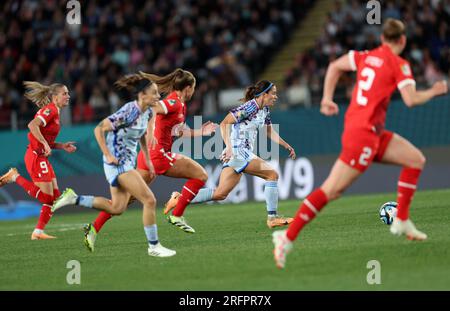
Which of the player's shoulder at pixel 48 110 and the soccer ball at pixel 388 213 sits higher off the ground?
the player's shoulder at pixel 48 110

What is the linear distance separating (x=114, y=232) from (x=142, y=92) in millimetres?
4862

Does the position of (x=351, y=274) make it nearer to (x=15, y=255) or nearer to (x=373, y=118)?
(x=373, y=118)

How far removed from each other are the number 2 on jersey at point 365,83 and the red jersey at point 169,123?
12.5 ft

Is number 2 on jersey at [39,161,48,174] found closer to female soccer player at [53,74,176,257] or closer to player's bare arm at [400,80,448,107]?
female soccer player at [53,74,176,257]

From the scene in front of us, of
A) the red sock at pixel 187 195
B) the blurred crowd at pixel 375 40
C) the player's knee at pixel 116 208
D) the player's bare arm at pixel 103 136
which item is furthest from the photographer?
the blurred crowd at pixel 375 40

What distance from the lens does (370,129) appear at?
9508mm

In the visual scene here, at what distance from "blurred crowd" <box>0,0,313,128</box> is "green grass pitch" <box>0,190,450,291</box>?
1007 cm

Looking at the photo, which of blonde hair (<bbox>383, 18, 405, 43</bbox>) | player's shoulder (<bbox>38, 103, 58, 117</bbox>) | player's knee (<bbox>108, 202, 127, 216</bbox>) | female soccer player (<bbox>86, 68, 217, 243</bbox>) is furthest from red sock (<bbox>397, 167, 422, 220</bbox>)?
player's shoulder (<bbox>38, 103, 58, 117</bbox>)

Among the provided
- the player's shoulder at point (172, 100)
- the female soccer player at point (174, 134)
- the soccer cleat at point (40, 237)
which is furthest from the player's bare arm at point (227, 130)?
the soccer cleat at point (40, 237)

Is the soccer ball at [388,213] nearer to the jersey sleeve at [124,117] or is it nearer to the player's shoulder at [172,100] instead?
the player's shoulder at [172,100]

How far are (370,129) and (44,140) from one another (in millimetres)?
6518

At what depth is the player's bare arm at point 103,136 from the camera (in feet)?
35.1

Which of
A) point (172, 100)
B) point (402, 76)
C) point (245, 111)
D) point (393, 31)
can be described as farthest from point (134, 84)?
point (245, 111)
